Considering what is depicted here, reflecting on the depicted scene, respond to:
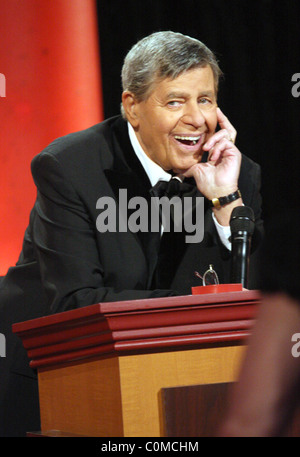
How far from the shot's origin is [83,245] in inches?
75.1

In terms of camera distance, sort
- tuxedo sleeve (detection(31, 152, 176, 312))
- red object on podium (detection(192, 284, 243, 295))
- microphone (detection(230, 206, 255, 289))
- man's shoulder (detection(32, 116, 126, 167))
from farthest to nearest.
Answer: man's shoulder (detection(32, 116, 126, 167)) < tuxedo sleeve (detection(31, 152, 176, 312)) < microphone (detection(230, 206, 255, 289)) < red object on podium (detection(192, 284, 243, 295))

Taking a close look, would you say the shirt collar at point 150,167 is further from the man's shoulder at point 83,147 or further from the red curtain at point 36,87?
the red curtain at point 36,87

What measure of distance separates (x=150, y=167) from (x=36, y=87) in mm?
861

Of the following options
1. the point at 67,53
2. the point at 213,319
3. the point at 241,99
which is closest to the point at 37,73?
the point at 67,53

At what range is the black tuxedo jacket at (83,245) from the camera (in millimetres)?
1851

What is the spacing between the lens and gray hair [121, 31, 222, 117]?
2.10 metres

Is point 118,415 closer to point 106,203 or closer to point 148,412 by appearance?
point 148,412

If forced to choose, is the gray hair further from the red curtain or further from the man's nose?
the red curtain

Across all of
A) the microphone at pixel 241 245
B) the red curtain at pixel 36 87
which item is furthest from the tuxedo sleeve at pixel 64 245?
the red curtain at pixel 36 87

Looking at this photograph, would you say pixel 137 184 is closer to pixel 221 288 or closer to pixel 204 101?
pixel 204 101

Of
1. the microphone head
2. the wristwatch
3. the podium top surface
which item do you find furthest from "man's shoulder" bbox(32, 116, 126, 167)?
the podium top surface

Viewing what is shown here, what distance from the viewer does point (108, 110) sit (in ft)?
9.95

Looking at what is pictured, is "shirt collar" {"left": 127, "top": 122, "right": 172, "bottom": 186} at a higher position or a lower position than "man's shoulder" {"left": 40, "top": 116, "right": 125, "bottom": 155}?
lower

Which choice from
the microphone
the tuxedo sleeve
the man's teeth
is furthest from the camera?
the man's teeth
